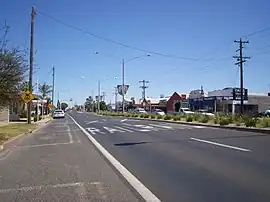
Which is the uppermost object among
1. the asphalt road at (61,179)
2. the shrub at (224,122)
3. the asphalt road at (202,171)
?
the shrub at (224,122)

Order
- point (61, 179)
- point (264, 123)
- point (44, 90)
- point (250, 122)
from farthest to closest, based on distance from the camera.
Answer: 1. point (44, 90)
2. point (250, 122)
3. point (264, 123)
4. point (61, 179)

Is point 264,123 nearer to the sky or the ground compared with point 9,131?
nearer to the sky

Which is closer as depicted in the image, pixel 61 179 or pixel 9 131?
pixel 61 179

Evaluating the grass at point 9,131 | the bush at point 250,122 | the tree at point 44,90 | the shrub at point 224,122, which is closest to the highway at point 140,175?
the grass at point 9,131

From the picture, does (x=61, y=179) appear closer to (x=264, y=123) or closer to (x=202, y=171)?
(x=202, y=171)

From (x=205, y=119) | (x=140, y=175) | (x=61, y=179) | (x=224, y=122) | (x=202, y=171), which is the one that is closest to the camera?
(x=61, y=179)

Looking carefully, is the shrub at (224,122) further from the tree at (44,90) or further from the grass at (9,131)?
the tree at (44,90)

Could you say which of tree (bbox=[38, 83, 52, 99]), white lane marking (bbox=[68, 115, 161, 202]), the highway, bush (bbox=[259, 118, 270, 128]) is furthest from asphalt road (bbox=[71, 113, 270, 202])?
tree (bbox=[38, 83, 52, 99])

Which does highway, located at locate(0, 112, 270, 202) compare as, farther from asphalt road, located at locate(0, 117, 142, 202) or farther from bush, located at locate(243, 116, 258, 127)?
bush, located at locate(243, 116, 258, 127)

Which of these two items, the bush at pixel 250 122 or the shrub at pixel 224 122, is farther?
the shrub at pixel 224 122

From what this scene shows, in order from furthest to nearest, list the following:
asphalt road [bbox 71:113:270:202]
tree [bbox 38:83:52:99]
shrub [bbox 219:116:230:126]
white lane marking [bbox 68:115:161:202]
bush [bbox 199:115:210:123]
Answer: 1. tree [bbox 38:83:52:99]
2. bush [bbox 199:115:210:123]
3. shrub [bbox 219:116:230:126]
4. asphalt road [bbox 71:113:270:202]
5. white lane marking [bbox 68:115:161:202]

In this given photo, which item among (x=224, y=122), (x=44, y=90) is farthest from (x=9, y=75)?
(x=44, y=90)

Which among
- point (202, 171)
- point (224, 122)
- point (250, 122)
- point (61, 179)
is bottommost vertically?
point (61, 179)

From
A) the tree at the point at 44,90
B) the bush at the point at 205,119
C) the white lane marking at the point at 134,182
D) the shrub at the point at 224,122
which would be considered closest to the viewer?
the white lane marking at the point at 134,182
